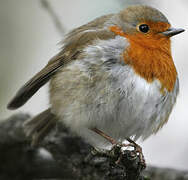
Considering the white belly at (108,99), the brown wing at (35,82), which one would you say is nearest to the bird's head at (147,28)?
the white belly at (108,99)

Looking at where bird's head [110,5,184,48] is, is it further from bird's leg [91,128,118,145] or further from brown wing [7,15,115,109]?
bird's leg [91,128,118,145]

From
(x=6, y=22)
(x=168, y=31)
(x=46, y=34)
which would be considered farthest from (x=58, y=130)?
(x=46, y=34)

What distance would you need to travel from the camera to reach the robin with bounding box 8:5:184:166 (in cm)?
371

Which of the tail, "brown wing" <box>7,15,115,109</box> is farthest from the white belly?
the tail

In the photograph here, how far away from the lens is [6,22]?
6004 millimetres

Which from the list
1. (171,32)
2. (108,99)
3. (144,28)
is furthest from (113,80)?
(171,32)

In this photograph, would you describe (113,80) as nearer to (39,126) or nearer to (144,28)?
(144,28)

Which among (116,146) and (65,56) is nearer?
(116,146)

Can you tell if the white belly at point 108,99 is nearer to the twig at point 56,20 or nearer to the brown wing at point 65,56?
the brown wing at point 65,56

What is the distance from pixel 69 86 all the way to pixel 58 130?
75cm

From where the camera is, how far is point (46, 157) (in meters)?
4.45

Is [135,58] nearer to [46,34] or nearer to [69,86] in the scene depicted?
[69,86]

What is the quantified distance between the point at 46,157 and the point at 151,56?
5.39ft

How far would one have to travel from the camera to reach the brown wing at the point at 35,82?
4.34m
